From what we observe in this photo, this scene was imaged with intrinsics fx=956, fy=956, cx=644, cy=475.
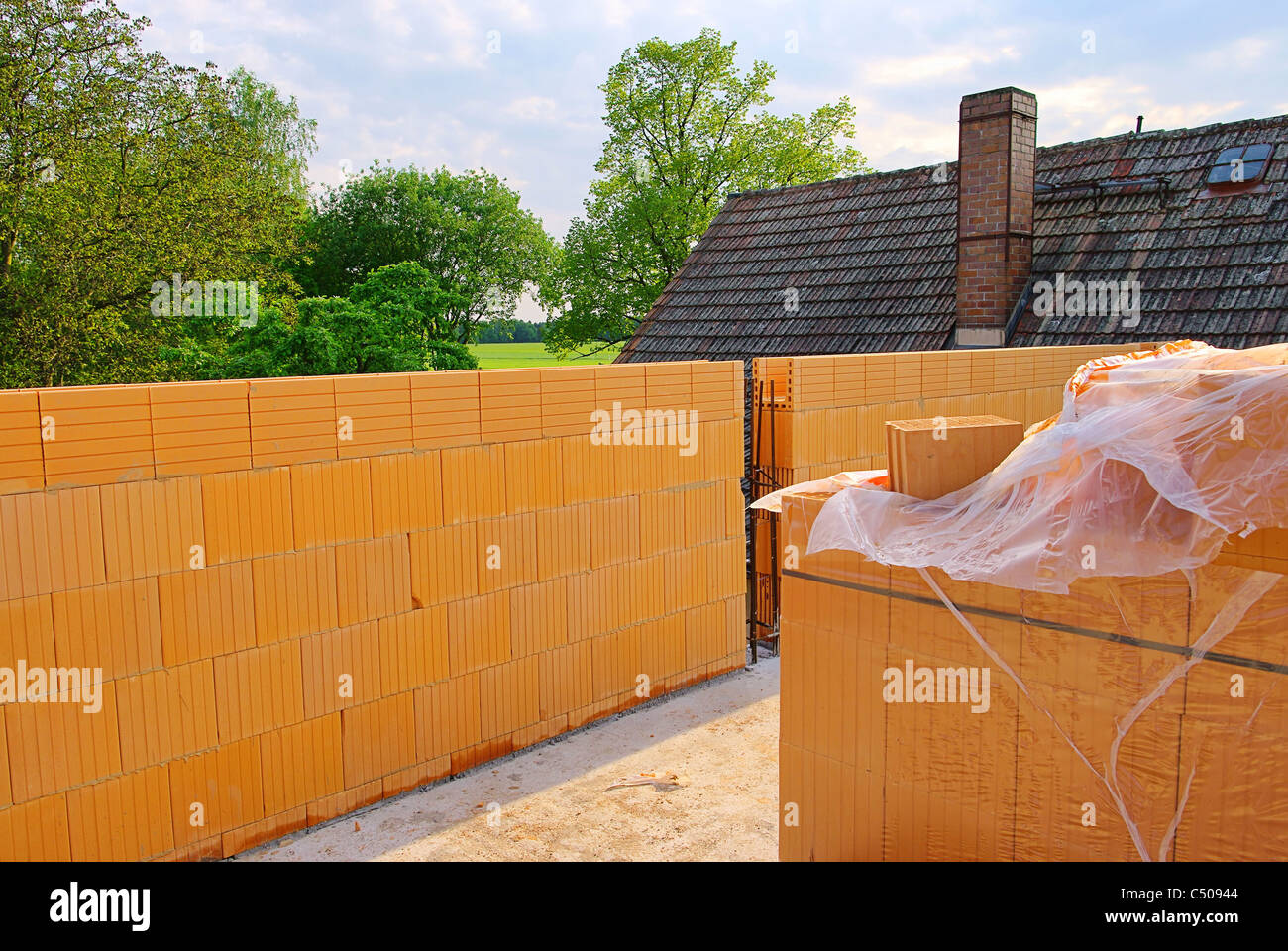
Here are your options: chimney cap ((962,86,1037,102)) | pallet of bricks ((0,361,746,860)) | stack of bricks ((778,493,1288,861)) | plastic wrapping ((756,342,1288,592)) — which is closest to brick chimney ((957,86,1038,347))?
chimney cap ((962,86,1037,102))

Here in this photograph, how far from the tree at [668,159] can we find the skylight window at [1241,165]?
73.3 ft

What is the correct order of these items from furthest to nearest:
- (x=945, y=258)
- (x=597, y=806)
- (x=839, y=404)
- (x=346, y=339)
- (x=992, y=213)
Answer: (x=346, y=339) → (x=945, y=258) → (x=992, y=213) → (x=839, y=404) → (x=597, y=806)

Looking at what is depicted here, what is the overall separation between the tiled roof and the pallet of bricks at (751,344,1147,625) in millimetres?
3510

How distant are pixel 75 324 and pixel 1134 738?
22.9m

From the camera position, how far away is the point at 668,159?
35125mm

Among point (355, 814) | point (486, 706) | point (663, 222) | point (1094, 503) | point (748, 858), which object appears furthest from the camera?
point (663, 222)

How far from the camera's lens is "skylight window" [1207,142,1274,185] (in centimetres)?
1281

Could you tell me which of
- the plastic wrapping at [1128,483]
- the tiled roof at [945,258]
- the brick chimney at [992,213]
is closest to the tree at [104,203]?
the tiled roof at [945,258]

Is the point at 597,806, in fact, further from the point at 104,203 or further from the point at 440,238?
the point at 440,238

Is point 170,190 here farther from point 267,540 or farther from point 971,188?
point 267,540

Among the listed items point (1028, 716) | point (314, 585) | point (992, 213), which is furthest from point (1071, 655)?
point (992, 213)

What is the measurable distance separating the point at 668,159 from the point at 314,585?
32.0m

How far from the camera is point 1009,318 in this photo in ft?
44.0

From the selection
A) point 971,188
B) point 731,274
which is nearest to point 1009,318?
point 971,188
